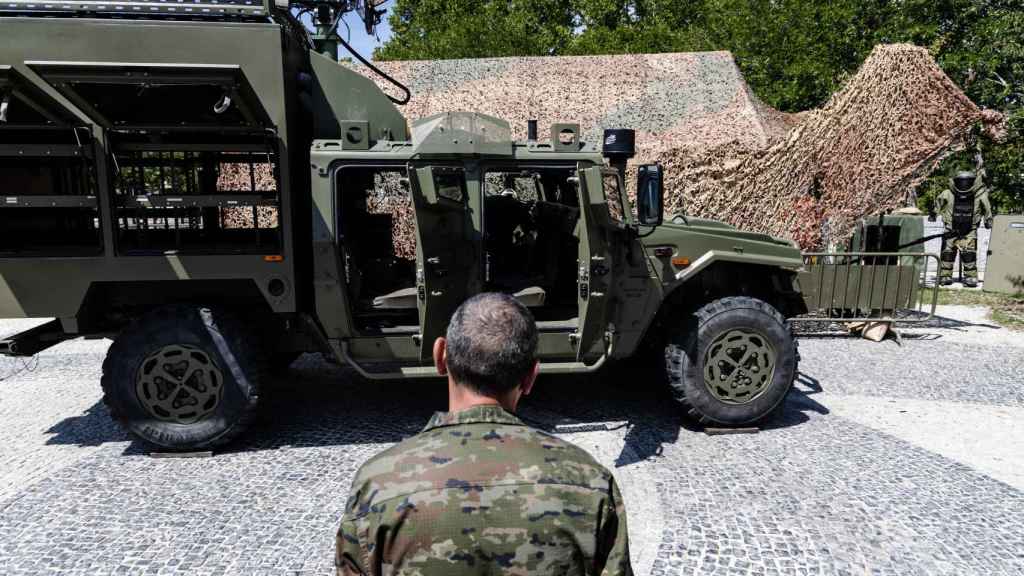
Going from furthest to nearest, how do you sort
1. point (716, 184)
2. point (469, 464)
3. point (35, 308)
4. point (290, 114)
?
1. point (716, 184)
2. point (290, 114)
3. point (35, 308)
4. point (469, 464)

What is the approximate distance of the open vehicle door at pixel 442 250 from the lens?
4.35 meters

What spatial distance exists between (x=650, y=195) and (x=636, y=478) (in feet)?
5.95

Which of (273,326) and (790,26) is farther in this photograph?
(790,26)

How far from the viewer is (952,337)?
27.3ft

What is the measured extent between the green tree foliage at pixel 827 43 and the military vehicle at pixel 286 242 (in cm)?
1487

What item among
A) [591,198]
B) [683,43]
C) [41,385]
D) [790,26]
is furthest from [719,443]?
[683,43]

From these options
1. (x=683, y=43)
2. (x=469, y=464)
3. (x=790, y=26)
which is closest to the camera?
(x=469, y=464)

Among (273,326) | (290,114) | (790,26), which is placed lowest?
(273,326)

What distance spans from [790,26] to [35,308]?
73.0 ft

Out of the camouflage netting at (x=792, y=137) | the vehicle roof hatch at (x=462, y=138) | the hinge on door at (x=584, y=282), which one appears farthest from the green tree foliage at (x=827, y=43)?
the vehicle roof hatch at (x=462, y=138)

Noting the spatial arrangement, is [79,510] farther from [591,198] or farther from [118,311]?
[591,198]

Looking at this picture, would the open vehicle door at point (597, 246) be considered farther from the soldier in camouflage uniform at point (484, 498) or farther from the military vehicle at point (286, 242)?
the soldier in camouflage uniform at point (484, 498)

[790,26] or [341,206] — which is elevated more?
[790,26]

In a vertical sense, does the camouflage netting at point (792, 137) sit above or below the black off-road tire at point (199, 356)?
above
